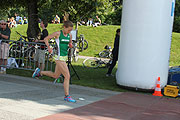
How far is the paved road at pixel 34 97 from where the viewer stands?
5.37m

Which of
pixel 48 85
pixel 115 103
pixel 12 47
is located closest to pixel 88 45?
pixel 12 47

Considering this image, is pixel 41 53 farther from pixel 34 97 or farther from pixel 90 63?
pixel 90 63

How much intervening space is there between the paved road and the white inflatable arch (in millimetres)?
997

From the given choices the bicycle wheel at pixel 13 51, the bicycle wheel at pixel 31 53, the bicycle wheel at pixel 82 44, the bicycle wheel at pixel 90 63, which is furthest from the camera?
the bicycle wheel at pixel 82 44

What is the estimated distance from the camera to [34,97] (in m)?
6.79

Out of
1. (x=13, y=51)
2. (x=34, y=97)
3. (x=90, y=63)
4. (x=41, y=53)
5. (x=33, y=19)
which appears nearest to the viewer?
(x=34, y=97)

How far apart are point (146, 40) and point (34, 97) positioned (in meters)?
3.63

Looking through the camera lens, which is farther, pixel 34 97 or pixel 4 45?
pixel 4 45

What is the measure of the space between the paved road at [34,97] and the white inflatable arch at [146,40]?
3.27 feet

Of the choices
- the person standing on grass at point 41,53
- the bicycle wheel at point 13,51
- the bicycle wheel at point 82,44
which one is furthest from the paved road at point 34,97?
→ the bicycle wheel at point 82,44

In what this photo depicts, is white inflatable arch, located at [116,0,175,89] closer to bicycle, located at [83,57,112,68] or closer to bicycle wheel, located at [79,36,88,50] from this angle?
bicycle, located at [83,57,112,68]

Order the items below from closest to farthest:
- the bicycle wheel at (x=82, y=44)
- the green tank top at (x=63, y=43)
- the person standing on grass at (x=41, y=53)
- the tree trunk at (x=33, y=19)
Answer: the green tank top at (x=63, y=43) → the person standing on grass at (x=41, y=53) → the tree trunk at (x=33, y=19) → the bicycle wheel at (x=82, y=44)

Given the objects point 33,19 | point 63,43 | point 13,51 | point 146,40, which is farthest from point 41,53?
point 33,19

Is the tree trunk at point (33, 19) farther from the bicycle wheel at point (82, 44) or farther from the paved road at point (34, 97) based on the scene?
the bicycle wheel at point (82, 44)
